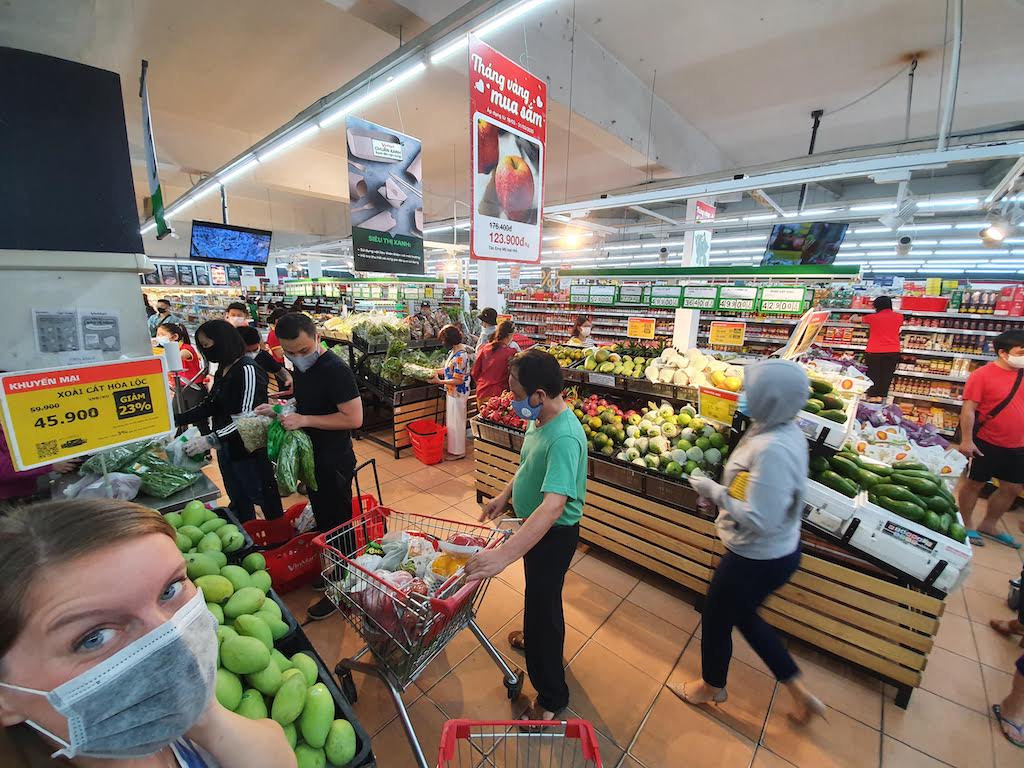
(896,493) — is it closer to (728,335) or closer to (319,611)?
(728,335)

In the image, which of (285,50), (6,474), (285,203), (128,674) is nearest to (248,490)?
(6,474)

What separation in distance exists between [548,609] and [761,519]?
3.38 feet

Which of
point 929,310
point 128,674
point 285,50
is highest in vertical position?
point 285,50

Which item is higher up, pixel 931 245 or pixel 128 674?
pixel 931 245

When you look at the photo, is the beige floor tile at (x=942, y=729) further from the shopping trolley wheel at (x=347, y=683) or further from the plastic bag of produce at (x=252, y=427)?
the plastic bag of produce at (x=252, y=427)

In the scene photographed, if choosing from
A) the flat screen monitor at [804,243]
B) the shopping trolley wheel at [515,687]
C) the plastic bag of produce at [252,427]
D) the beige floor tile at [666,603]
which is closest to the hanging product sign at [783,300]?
the beige floor tile at [666,603]

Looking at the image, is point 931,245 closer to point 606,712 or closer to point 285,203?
point 606,712

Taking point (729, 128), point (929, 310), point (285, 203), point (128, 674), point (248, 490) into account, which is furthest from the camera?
point (285, 203)

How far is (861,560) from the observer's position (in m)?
2.32

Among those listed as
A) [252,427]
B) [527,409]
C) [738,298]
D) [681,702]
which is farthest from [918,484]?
[252,427]

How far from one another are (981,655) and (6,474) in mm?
5772

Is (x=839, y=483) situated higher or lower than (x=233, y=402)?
lower

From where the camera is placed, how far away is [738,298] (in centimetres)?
502

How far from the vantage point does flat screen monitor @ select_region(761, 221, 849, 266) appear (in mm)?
8197
